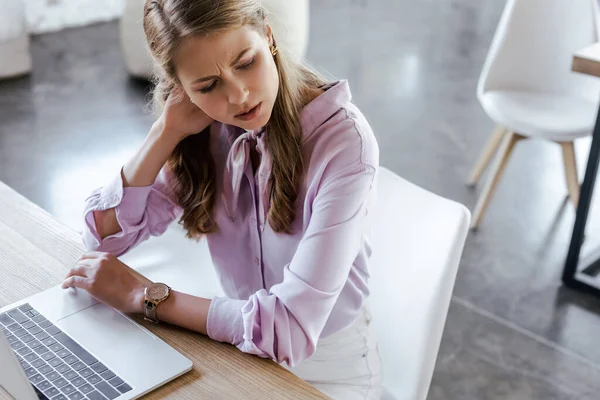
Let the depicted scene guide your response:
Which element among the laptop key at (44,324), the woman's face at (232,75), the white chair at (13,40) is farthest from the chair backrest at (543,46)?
the white chair at (13,40)

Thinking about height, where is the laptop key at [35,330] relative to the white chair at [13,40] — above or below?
above

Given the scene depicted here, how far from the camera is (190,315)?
115 centimetres

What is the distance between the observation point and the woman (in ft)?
3.74

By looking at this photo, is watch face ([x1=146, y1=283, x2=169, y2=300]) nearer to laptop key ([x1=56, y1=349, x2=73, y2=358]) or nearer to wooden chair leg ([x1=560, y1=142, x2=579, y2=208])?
laptop key ([x1=56, y1=349, x2=73, y2=358])

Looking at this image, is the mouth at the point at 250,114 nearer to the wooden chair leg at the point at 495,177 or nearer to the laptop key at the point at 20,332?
the laptop key at the point at 20,332

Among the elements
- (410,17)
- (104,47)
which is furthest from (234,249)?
(410,17)

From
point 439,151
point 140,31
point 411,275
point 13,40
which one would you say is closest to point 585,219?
point 439,151

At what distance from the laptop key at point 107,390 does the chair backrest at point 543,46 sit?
2.32 meters

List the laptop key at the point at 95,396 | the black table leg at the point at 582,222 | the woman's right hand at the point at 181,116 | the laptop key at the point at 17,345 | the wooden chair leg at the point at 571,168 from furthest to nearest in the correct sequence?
1. the wooden chair leg at the point at 571,168
2. the black table leg at the point at 582,222
3. the woman's right hand at the point at 181,116
4. the laptop key at the point at 17,345
5. the laptop key at the point at 95,396

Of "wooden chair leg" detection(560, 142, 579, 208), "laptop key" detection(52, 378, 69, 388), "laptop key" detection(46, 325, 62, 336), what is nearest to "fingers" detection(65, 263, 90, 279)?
"laptop key" detection(46, 325, 62, 336)

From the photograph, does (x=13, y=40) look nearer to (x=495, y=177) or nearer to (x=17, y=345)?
(x=495, y=177)

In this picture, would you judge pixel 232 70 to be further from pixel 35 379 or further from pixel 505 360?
pixel 505 360

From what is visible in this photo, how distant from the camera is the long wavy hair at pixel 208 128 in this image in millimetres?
1124

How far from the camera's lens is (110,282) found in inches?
47.2
